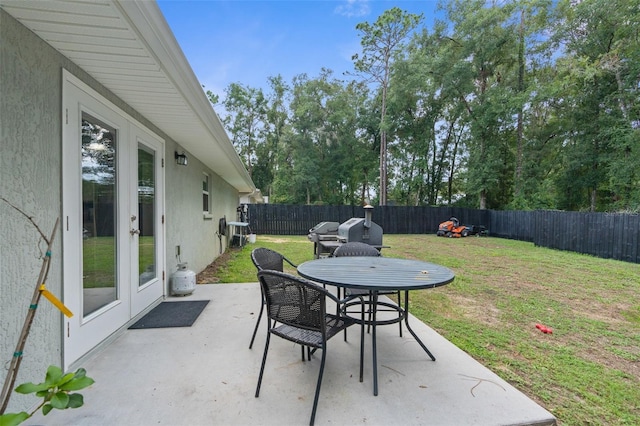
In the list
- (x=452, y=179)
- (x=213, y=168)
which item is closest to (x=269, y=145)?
(x=452, y=179)

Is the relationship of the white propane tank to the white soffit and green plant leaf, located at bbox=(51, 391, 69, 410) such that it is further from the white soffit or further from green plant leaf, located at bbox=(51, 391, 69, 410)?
green plant leaf, located at bbox=(51, 391, 69, 410)

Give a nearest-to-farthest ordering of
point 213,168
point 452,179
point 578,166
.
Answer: point 213,168, point 578,166, point 452,179

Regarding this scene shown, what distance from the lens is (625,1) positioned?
12.1 metres

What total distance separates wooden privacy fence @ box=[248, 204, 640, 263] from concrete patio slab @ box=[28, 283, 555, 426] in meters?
8.28

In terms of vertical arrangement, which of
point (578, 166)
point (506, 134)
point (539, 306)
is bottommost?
point (539, 306)

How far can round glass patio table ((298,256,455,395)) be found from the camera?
1.96m

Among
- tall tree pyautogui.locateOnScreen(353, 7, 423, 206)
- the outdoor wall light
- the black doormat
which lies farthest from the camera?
tall tree pyautogui.locateOnScreen(353, 7, 423, 206)

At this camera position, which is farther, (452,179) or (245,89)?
(245,89)

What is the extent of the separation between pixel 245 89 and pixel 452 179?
Answer: 1809 cm

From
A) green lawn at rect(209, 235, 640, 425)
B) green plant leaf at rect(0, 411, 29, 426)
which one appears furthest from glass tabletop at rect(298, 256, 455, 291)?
green plant leaf at rect(0, 411, 29, 426)

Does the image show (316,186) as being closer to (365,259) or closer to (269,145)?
(269,145)

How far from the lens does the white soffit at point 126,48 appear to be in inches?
57.7

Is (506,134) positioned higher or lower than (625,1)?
lower

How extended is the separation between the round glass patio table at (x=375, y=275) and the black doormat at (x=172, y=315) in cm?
153
